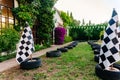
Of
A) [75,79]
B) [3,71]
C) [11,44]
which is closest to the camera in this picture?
[75,79]

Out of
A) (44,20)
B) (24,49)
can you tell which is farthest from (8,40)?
(44,20)

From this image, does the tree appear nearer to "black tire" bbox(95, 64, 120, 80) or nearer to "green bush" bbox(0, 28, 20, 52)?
"green bush" bbox(0, 28, 20, 52)

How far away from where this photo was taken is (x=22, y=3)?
39.6 feet

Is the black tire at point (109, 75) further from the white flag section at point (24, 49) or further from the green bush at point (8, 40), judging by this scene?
the green bush at point (8, 40)

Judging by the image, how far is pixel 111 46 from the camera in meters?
5.10

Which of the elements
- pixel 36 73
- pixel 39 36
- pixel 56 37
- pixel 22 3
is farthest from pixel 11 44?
pixel 56 37

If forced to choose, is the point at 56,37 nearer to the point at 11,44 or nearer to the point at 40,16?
the point at 40,16

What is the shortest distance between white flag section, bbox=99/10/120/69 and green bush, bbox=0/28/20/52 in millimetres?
5551

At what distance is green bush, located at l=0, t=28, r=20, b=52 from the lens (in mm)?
9348

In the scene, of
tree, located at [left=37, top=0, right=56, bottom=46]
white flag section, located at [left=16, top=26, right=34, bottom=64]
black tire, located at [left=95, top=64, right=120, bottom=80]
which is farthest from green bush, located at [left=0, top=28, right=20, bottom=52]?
black tire, located at [left=95, top=64, right=120, bottom=80]

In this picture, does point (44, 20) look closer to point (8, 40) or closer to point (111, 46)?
point (8, 40)

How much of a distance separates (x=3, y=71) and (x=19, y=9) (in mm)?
5491

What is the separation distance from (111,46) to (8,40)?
19.7 ft

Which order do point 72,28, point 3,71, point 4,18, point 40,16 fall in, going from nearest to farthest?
point 3,71, point 4,18, point 40,16, point 72,28
